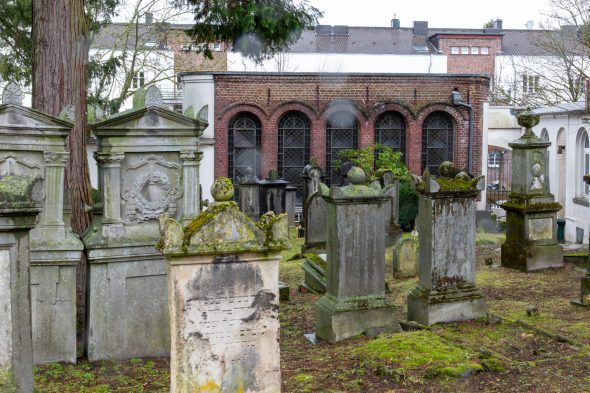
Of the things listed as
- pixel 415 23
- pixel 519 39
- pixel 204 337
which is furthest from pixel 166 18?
pixel 519 39

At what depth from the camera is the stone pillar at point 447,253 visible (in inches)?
349

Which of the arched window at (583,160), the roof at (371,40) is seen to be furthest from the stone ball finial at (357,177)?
the roof at (371,40)

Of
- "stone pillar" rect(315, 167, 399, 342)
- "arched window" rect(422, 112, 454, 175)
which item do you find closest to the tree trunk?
"stone pillar" rect(315, 167, 399, 342)

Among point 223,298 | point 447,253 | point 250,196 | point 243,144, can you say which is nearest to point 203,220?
point 223,298

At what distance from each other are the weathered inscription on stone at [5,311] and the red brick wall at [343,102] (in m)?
18.4

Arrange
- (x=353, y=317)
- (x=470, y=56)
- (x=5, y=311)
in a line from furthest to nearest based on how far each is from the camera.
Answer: (x=470, y=56), (x=353, y=317), (x=5, y=311)

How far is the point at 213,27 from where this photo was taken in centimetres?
1191

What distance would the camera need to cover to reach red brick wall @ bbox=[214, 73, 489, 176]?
76.5 ft

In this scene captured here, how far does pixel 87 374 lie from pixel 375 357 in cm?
286

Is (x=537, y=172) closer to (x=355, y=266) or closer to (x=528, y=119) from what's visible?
(x=528, y=119)

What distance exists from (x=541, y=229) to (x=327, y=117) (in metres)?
12.3

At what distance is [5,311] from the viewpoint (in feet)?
16.0

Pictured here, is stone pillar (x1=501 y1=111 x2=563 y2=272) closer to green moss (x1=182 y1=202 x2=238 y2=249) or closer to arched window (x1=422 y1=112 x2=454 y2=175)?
green moss (x1=182 y1=202 x2=238 y2=249)

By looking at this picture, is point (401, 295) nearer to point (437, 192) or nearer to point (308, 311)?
point (308, 311)
